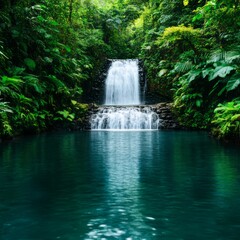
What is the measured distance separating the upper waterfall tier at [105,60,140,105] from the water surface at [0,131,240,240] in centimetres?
1553

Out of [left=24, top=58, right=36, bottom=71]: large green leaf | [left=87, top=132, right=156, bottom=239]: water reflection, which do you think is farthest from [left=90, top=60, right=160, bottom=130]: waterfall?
[left=87, top=132, right=156, bottom=239]: water reflection

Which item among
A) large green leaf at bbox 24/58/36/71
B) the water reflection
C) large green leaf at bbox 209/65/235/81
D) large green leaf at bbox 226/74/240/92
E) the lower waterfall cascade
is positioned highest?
large green leaf at bbox 24/58/36/71

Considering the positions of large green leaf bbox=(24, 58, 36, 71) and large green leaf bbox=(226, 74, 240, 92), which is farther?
large green leaf bbox=(24, 58, 36, 71)

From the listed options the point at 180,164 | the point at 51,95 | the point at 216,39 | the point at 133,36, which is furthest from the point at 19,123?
the point at 133,36

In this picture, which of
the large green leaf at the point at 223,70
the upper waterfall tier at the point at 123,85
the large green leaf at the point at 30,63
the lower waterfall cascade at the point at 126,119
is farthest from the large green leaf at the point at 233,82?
the upper waterfall tier at the point at 123,85

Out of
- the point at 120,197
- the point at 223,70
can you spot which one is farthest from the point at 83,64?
the point at 120,197

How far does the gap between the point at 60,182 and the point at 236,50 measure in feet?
35.0

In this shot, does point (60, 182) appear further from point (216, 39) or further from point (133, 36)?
point (133, 36)

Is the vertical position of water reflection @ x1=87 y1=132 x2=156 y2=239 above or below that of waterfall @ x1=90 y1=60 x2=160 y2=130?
below

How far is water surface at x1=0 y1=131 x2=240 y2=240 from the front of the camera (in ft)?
10.8

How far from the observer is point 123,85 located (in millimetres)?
24047

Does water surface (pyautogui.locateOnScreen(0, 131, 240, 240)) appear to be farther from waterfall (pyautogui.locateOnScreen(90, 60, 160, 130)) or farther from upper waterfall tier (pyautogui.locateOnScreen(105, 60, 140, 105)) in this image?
upper waterfall tier (pyautogui.locateOnScreen(105, 60, 140, 105))

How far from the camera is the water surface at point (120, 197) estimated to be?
3303 mm

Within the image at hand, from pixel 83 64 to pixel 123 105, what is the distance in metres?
4.14
